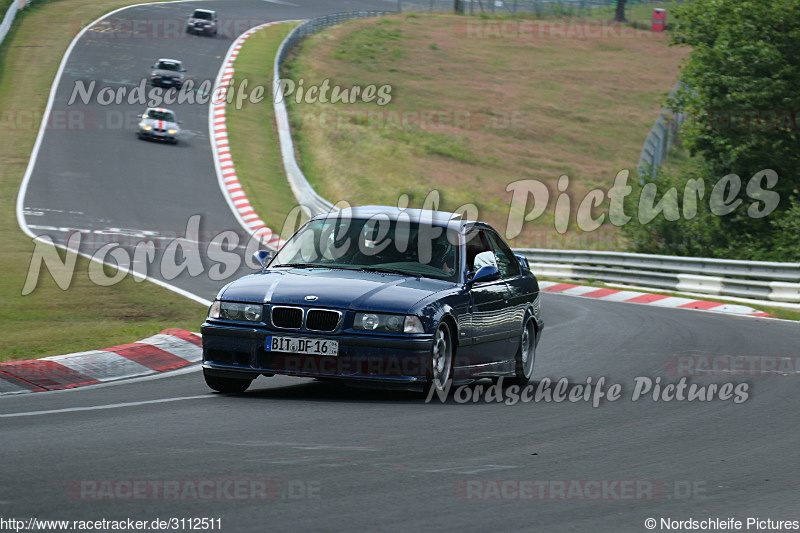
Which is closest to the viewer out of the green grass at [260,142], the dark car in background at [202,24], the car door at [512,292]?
the car door at [512,292]

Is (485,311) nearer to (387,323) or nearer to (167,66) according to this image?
(387,323)

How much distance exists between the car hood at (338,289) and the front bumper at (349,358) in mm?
240

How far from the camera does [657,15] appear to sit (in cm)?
8319

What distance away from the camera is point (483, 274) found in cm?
935

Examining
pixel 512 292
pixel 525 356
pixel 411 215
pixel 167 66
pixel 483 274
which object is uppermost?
pixel 411 215

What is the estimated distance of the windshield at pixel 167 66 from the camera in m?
50.0

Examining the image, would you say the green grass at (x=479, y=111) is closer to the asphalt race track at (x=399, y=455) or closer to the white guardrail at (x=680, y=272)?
the white guardrail at (x=680, y=272)

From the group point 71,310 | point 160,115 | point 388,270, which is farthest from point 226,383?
point 160,115

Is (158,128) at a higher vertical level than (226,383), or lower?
lower

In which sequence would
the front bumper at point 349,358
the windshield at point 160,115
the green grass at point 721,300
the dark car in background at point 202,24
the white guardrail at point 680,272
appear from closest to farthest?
the front bumper at point 349,358, the green grass at point 721,300, the white guardrail at point 680,272, the windshield at point 160,115, the dark car in background at point 202,24

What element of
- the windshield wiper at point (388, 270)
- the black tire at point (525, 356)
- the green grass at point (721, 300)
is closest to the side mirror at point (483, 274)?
the windshield wiper at point (388, 270)

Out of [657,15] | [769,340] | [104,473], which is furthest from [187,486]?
[657,15]

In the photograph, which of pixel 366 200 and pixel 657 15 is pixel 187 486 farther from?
pixel 657 15

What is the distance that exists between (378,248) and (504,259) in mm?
1600
